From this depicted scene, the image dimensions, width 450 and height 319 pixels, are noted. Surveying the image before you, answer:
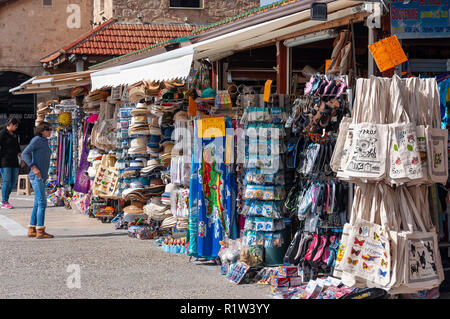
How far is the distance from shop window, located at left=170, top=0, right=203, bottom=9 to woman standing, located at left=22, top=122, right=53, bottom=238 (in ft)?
40.2

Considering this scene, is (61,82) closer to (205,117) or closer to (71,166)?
(71,166)

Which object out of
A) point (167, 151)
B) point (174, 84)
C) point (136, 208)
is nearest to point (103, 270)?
point (167, 151)

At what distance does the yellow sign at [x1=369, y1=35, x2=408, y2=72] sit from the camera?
6320mm

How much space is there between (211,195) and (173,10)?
14730mm

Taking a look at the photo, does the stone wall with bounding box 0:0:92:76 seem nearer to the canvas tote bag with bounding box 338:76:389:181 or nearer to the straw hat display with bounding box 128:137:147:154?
the straw hat display with bounding box 128:137:147:154

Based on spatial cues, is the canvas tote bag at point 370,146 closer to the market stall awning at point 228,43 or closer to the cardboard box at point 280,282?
the market stall awning at point 228,43

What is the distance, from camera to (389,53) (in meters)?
6.35

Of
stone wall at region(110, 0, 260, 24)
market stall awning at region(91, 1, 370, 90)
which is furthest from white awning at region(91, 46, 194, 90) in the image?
stone wall at region(110, 0, 260, 24)

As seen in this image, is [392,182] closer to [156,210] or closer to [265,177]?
[265,177]

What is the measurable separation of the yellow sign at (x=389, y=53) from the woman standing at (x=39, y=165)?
251 inches

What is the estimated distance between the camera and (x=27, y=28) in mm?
24672

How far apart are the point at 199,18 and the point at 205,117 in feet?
47.3

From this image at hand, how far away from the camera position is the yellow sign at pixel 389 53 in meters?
6.32
